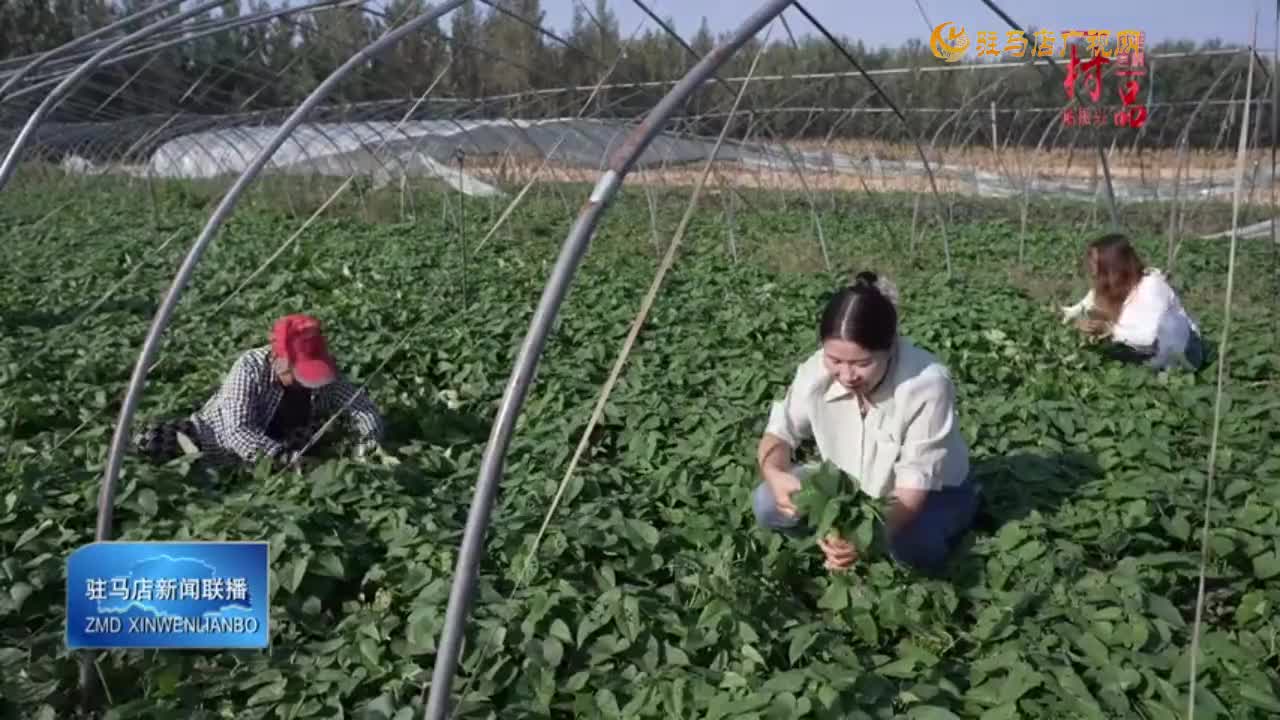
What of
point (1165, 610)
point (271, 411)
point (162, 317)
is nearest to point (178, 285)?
point (162, 317)

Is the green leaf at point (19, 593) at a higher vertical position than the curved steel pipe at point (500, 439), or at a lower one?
lower

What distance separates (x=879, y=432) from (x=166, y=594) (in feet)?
6.05

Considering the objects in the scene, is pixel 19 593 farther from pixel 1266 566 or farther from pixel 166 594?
pixel 1266 566

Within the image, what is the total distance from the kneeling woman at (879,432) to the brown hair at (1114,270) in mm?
2467

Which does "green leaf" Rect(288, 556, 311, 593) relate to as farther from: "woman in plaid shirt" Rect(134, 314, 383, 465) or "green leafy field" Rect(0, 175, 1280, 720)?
"woman in plaid shirt" Rect(134, 314, 383, 465)

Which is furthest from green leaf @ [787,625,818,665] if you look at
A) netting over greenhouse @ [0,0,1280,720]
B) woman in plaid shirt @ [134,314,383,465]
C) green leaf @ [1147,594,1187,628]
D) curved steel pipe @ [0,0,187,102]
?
curved steel pipe @ [0,0,187,102]

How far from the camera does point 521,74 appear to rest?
983 centimetres

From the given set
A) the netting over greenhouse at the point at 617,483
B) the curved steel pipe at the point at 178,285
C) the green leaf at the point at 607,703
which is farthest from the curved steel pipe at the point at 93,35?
the green leaf at the point at 607,703

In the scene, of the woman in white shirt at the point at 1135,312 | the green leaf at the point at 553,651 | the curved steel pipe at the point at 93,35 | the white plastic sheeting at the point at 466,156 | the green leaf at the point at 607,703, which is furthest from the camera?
the white plastic sheeting at the point at 466,156

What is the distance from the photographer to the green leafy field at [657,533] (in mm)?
2160

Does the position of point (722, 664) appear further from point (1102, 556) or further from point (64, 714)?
point (64, 714)

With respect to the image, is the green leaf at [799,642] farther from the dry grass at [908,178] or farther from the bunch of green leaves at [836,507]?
the dry grass at [908,178]

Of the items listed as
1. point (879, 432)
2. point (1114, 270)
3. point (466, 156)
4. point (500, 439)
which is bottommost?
point (879, 432)

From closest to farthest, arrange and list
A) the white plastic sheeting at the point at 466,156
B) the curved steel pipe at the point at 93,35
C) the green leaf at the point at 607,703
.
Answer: the green leaf at the point at 607,703
the curved steel pipe at the point at 93,35
the white plastic sheeting at the point at 466,156
